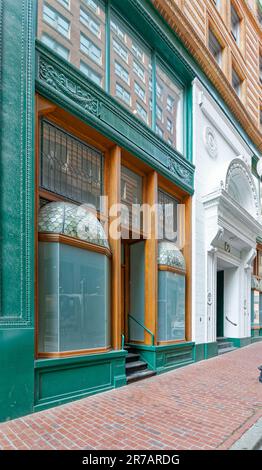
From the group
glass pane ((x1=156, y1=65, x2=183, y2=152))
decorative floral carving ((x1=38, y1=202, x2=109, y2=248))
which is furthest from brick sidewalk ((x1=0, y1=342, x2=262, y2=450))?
glass pane ((x1=156, y1=65, x2=183, y2=152))

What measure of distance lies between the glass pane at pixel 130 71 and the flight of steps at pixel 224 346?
8732mm

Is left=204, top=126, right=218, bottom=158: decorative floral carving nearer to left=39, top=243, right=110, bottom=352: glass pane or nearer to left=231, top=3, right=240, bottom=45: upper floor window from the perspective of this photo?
left=39, top=243, right=110, bottom=352: glass pane

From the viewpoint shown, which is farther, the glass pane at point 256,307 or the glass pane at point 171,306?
the glass pane at point 256,307

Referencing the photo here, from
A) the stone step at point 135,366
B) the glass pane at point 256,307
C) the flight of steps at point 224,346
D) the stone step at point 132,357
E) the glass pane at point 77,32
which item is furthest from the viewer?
the glass pane at point 256,307

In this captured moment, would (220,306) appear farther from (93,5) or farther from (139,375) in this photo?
(93,5)

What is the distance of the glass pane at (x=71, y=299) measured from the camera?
237 inches

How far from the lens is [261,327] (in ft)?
61.1

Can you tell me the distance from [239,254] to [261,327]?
518cm

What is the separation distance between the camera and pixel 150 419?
17.8 ft

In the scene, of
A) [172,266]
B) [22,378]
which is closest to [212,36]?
[172,266]

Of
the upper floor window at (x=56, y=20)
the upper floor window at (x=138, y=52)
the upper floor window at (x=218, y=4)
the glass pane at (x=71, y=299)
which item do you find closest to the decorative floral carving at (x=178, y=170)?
the upper floor window at (x=138, y=52)

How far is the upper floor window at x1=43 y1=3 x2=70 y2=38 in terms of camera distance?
262 inches

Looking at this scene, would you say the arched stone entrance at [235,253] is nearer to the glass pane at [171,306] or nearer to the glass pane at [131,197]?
the glass pane at [171,306]

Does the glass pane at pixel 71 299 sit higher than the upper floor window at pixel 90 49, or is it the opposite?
the upper floor window at pixel 90 49
